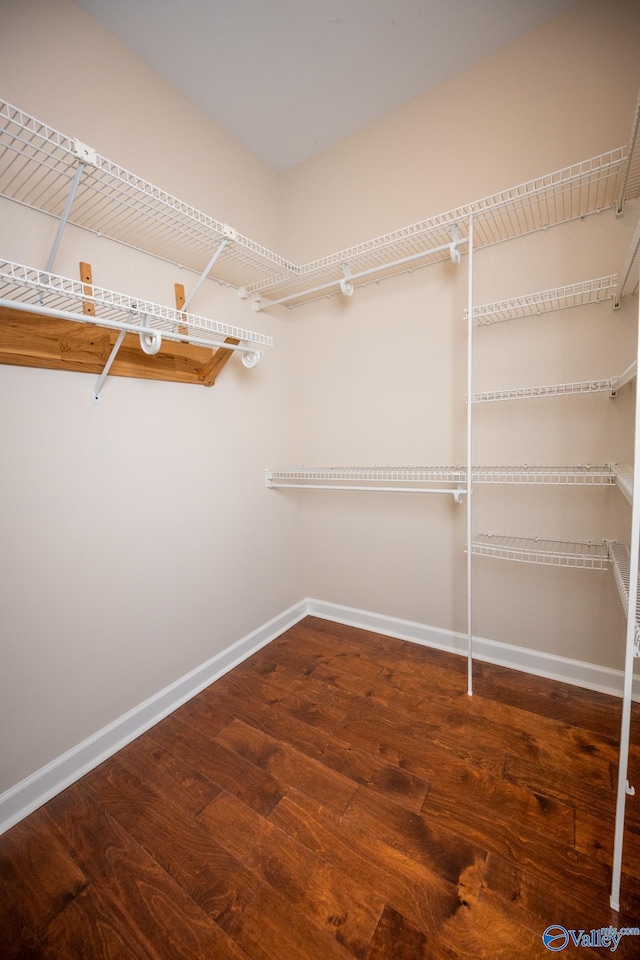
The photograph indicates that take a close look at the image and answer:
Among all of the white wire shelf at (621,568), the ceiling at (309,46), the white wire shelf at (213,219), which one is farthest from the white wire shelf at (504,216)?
the white wire shelf at (621,568)

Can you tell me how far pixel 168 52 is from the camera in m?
1.60

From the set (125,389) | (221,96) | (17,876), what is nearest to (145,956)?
(17,876)

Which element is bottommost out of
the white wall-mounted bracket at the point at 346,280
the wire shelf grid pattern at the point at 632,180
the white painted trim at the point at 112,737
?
the white painted trim at the point at 112,737

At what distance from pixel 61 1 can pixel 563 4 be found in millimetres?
1884

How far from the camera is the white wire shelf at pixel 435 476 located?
1605 mm

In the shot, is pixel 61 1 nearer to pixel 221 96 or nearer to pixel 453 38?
pixel 221 96

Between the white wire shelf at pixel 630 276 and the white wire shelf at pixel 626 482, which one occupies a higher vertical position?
the white wire shelf at pixel 630 276

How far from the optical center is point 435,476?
6.55ft

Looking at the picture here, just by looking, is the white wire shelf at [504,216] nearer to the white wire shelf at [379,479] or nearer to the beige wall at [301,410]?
the beige wall at [301,410]

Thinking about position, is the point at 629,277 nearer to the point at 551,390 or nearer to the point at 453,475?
the point at 551,390

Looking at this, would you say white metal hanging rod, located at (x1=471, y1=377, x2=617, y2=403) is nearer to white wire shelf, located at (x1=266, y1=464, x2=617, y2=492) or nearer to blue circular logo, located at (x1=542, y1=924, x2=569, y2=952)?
white wire shelf, located at (x1=266, y1=464, x2=617, y2=492)

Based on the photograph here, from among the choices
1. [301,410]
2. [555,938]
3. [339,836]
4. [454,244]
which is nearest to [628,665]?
[555,938]

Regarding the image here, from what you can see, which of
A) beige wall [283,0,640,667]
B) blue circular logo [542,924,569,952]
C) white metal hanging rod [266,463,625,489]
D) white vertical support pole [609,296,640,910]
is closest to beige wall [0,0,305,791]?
white metal hanging rod [266,463,625,489]

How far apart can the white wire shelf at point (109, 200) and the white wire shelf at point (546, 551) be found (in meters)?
1.71
